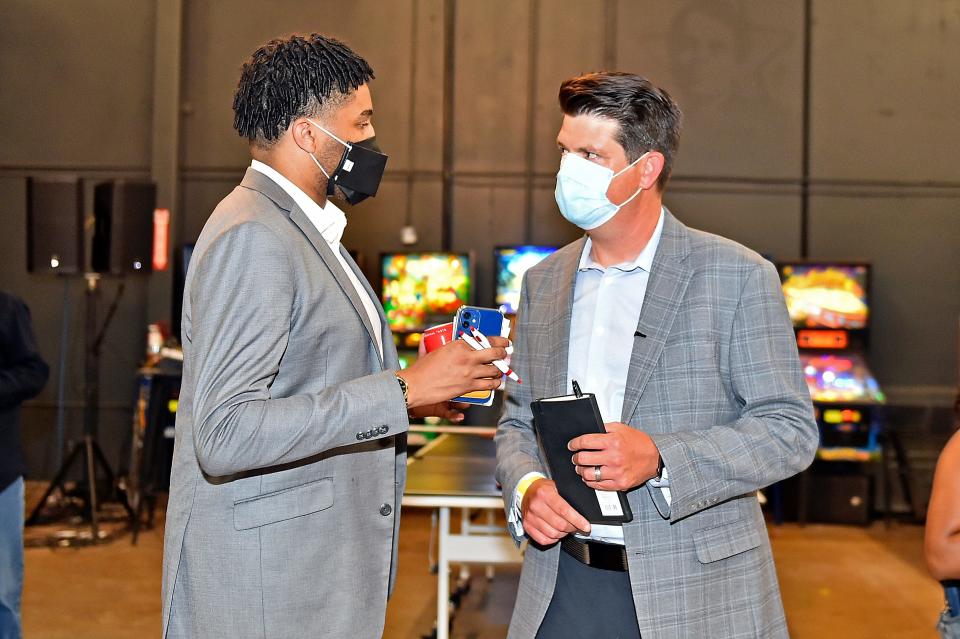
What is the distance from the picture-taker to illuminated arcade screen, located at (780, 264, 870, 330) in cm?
681

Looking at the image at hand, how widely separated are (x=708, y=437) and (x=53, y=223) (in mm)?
5762

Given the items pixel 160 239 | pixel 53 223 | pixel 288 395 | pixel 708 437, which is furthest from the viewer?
pixel 160 239

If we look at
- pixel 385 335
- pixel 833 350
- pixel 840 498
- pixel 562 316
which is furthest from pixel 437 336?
pixel 840 498

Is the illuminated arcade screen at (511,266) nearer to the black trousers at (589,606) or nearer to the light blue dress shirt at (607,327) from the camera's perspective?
the light blue dress shirt at (607,327)

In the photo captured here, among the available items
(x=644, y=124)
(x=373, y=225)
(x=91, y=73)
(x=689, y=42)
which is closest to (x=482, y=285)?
(x=373, y=225)

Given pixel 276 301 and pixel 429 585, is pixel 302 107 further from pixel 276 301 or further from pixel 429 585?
pixel 429 585

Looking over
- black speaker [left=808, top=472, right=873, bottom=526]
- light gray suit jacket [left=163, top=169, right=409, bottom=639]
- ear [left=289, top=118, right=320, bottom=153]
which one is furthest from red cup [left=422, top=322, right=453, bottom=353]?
black speaker [left=808, top=472, right=873, bottom=526]

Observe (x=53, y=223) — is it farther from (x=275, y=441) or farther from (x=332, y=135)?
(x=275, y=441)

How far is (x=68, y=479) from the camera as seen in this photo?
7.87m

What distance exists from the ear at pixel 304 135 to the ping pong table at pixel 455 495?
1.61 meters

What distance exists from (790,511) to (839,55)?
356cm

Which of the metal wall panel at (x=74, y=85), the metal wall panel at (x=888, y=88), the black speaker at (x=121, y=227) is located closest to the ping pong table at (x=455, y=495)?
the black speaker at (x=121, y=227)

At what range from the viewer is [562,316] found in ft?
6.31

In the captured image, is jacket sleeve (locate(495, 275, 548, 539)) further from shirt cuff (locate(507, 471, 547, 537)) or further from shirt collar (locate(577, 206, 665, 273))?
shirt collar (locate(577, 206, 665, 273))
